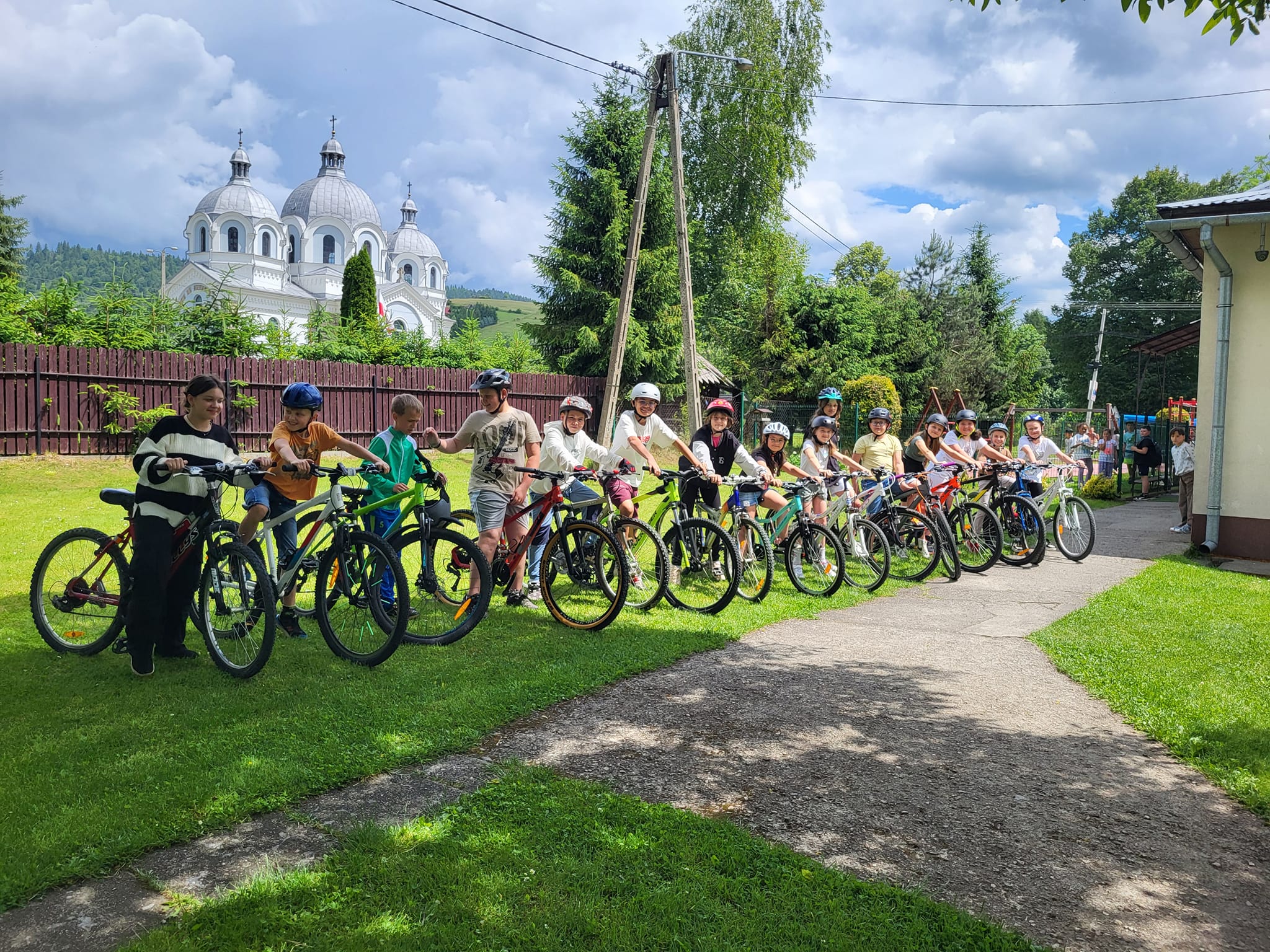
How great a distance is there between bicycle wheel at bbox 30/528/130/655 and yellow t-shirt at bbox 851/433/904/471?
762cm

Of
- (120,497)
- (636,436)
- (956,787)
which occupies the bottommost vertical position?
(956,787)

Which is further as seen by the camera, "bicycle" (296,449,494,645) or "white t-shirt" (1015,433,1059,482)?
"white t-shirt" (1015,433,1059,482)

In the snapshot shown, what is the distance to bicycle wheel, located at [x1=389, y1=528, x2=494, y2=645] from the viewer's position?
19.5ft

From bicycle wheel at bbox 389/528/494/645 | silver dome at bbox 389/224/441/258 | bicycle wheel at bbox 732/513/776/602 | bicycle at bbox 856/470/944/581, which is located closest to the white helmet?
bicycle wheel at bbox 732/513/776/602

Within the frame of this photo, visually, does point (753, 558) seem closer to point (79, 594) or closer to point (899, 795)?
point (899, 795)

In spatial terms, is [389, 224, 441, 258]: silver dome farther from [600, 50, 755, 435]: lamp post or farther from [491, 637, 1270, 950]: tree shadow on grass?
[491, 637, 1270, 950]: tree shadow on grass

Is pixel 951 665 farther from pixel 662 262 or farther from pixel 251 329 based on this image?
pixel 662 262

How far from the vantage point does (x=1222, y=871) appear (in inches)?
134

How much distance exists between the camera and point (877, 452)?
34.9ft

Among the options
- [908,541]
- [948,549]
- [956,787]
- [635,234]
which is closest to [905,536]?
[908,541]

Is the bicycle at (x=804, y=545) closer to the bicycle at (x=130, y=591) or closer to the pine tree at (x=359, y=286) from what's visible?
the bicycle at (x=130, y=591)

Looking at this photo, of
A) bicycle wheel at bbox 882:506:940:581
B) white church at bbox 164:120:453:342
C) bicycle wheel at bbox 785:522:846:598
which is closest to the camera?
bicycle wheel at bbox 785:522:846:598

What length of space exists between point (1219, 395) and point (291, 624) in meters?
11.0

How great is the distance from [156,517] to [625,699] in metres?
2.82
